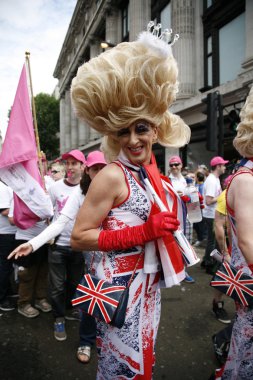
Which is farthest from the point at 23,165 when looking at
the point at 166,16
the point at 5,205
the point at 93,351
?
the point at 166,16

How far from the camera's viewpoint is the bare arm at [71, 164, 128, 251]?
4.62 ft

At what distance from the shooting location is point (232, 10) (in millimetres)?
10648

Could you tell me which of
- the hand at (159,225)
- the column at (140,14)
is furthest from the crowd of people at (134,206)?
the column at (140,14)

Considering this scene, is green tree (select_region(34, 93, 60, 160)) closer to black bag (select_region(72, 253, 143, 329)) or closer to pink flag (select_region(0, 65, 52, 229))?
pink flag (select_region(0, 65, 52, 229))

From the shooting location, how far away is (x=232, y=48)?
11000 mm

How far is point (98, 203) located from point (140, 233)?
0.87ft

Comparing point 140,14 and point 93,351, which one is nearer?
point 93,351

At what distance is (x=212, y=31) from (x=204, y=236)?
938 cm

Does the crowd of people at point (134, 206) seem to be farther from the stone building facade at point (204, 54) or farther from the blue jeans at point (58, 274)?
the stone building facade at point (204, 54)

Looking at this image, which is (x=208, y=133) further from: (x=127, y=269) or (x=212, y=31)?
(x=212, y=31)

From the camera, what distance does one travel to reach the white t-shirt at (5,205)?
353cm

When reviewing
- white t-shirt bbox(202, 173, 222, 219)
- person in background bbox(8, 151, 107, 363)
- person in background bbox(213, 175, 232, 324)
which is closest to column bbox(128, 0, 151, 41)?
white t-shirt bbox(202, 173, 222, 219)

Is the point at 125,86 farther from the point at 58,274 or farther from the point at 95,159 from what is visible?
the point at 58,274

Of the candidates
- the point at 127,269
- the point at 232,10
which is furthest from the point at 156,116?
the point at 232,10
